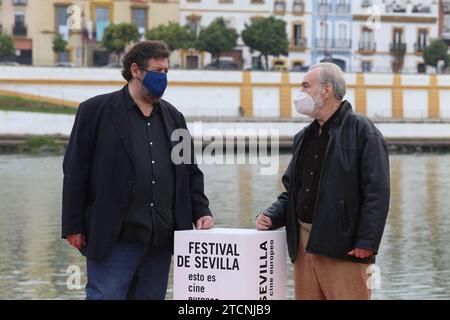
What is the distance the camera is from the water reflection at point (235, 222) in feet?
44.6

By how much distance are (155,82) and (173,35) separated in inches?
1819

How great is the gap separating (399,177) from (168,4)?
23.8 metres

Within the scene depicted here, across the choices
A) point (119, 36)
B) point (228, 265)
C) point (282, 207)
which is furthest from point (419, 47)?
point (228, 265)

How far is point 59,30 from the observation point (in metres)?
53.7

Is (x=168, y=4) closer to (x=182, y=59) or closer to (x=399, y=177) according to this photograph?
(x=182, y=59)

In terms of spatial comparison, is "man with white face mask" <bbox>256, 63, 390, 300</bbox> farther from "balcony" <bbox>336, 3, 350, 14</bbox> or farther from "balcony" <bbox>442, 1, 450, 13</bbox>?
"balcony" <bbox>442, 1, 450, 13</bbox>

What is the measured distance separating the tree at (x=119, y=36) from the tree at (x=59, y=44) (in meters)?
2.01

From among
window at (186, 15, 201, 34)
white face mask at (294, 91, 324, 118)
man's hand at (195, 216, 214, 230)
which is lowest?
man's hand at (195, 216, 214, 230)

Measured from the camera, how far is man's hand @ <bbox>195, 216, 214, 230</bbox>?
17.9ft

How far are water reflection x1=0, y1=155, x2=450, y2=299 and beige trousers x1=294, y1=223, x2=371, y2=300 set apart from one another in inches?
253

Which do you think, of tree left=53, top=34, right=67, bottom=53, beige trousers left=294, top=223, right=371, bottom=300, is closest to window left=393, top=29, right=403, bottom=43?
tree left=53, top=34, right=67, bottom=53

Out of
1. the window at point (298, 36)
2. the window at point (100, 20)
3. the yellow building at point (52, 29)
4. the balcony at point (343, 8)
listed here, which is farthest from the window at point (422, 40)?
the window at point (100, 20)

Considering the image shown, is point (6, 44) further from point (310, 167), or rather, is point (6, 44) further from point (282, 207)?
point (310, 167)
